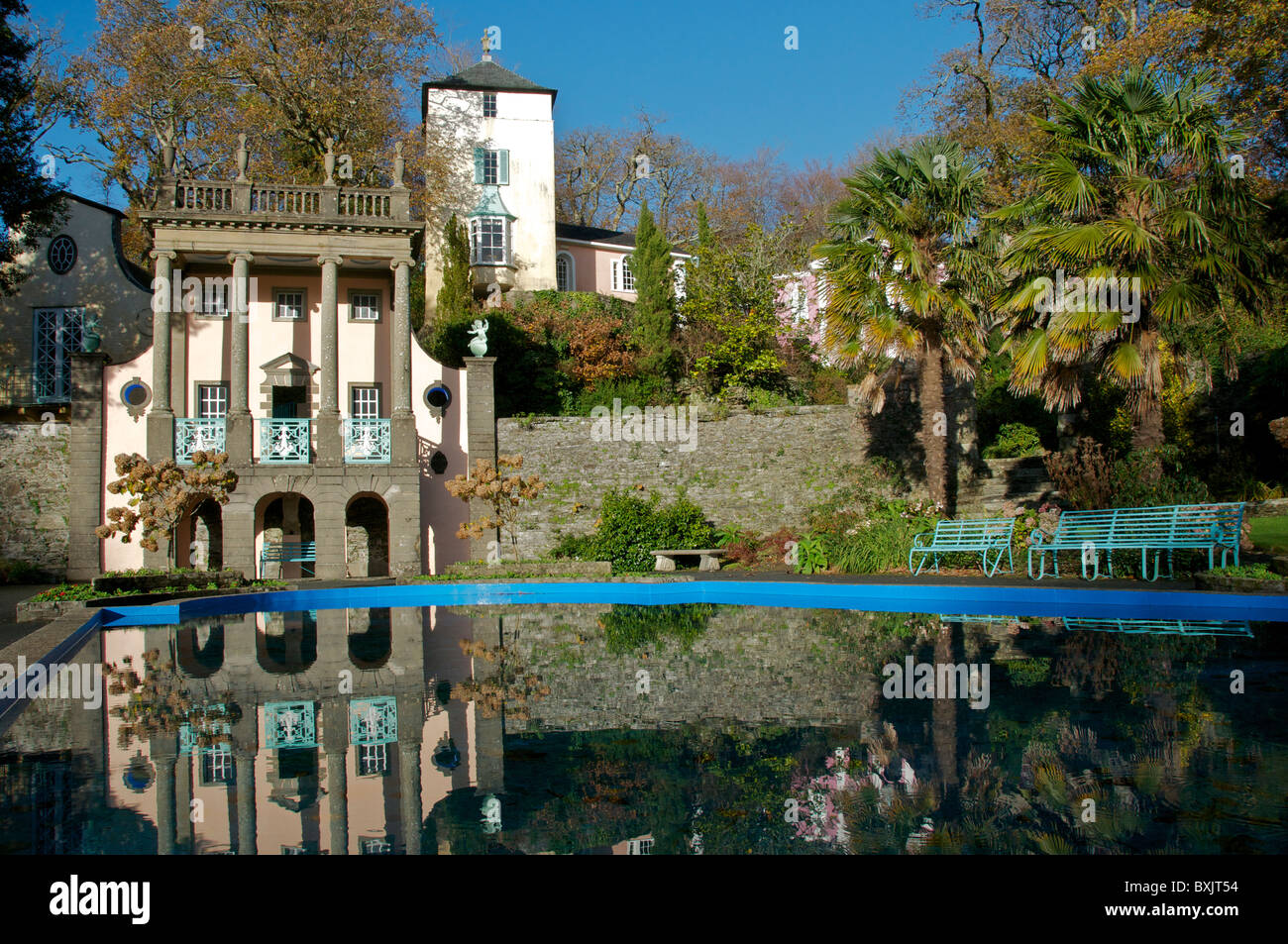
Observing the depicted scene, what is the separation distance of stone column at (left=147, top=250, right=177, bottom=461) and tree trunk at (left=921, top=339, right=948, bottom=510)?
14.9 m

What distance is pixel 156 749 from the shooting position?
20.1 feet

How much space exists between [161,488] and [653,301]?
51.5 feet

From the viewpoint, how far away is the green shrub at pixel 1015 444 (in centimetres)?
2405

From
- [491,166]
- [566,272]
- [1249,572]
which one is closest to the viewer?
[1249,572]

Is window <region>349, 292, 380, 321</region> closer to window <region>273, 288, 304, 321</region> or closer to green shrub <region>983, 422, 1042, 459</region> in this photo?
window <region>273, 288, 304, 321</region>

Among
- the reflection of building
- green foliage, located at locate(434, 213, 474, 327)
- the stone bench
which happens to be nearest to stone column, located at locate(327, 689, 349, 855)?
the reflection of building

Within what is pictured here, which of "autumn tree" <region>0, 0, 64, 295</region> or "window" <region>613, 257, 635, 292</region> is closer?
"autumn tree" <region>0, 0, 64, 295</region>

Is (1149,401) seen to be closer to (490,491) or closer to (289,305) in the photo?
(490,491)

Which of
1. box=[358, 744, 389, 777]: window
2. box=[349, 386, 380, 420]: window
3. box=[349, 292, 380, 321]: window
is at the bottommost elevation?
box=[358, 744, 389, 777]: window

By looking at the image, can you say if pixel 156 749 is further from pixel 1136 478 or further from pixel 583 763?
pixel 1136 478

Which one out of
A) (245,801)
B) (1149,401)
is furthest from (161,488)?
(1149,401)

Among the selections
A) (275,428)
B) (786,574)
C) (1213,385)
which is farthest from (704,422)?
(1213,385)

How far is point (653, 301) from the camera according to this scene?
97.4 feet

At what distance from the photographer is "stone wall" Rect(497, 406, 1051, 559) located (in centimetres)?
2214
